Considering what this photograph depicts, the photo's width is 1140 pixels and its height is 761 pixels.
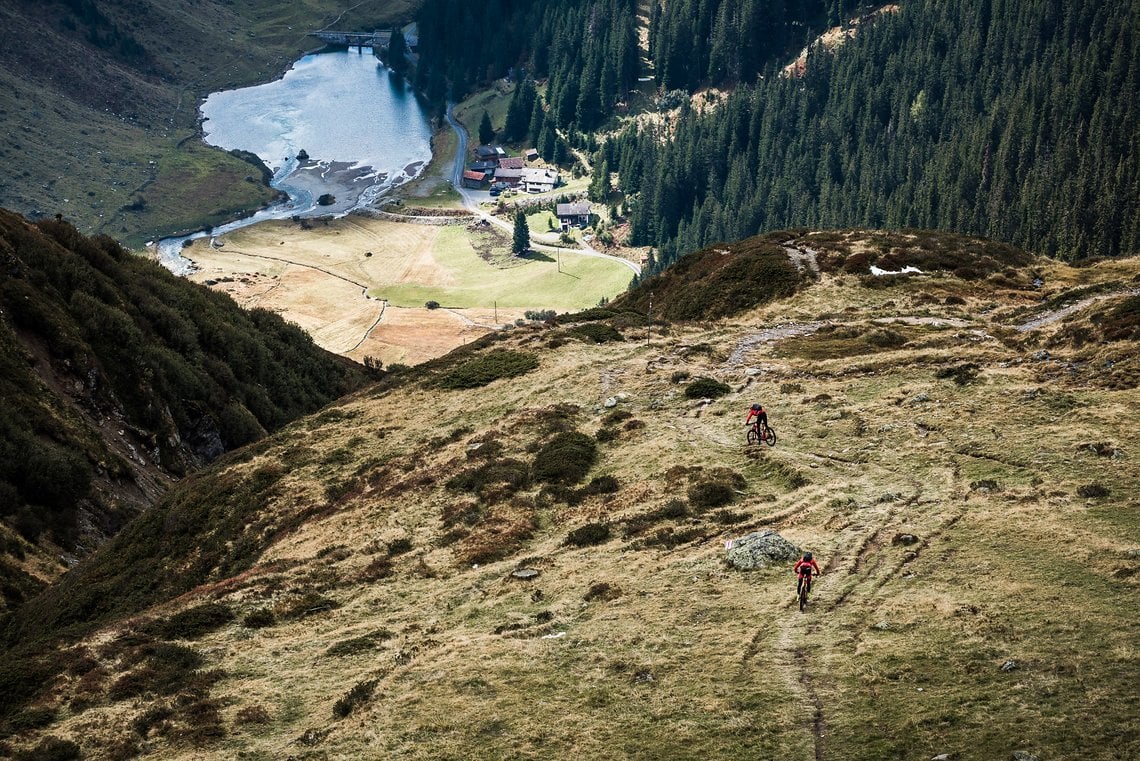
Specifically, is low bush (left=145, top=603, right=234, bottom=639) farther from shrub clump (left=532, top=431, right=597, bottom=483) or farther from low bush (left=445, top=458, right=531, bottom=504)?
shrub clump (left=532, top=431, right=597, bottom=483)

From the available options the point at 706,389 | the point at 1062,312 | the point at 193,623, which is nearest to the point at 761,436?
the point at 706,389

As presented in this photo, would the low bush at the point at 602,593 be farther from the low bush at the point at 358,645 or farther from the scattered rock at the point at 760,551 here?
the low bush at the point at 358,645

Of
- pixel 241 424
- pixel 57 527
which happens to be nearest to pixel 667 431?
pixel 57 527

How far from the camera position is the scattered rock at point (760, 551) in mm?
43156

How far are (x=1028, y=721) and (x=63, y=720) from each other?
35.7 m

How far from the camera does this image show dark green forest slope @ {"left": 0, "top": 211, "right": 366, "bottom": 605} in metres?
79.6

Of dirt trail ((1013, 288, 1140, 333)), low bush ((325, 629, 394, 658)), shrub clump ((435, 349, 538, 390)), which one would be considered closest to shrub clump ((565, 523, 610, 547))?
low bush ((325, 629, 394, 658))

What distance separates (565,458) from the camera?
6125 cm

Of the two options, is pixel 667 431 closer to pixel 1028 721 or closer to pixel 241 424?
pixel 1028 721

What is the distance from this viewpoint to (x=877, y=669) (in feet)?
110

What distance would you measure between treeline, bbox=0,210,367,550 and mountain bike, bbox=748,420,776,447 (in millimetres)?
52377

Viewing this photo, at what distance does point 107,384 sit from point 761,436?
64830mm

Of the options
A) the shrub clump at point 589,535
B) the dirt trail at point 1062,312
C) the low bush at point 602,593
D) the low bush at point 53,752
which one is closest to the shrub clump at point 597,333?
the dirt trail at point 1062,312

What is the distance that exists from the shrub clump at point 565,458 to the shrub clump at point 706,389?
8729 mm
